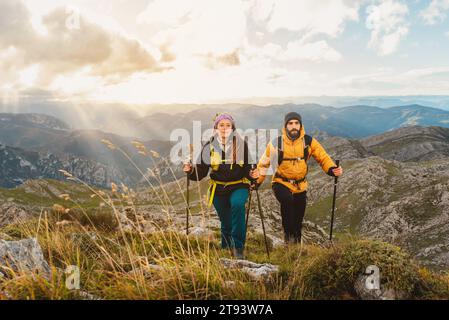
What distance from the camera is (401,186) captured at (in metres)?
61.3

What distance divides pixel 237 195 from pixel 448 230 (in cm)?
4213

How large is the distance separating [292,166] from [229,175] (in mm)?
2338

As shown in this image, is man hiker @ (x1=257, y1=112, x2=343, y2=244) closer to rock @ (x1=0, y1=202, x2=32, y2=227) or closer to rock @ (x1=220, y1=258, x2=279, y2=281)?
rock @ (x1=220, y1=258, x2=279, y2=281)

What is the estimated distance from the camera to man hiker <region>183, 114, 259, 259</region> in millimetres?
7980

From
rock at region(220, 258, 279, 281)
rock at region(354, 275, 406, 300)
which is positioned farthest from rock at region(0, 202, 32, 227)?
rock at region(354, 275, 406, 300)

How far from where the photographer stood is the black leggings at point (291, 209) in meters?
9.52

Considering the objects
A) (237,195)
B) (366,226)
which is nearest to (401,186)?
(366,226)

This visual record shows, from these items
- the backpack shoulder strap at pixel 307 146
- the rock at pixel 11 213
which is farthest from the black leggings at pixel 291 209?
the rock at pixel 11 213

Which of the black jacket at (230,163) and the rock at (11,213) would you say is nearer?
the black jacket at (230,163)

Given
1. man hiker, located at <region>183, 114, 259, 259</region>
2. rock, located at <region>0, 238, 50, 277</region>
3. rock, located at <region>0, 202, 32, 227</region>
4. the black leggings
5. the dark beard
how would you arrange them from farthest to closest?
rock, located at <region>0, 202, 32, 227</region> < the black leggings < the dark beard < man hiker, located at <region>183, 114, 259, 259</region> < rock, located at <region>0, 238, 50, 277</region>

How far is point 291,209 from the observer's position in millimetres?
9578

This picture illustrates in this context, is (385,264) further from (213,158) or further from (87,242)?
(87,242)

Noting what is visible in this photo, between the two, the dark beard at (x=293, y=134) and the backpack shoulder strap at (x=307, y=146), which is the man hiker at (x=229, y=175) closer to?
the dark beard at (x=293, y=134)

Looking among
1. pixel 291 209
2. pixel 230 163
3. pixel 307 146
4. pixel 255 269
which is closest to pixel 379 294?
pixel 255 269
